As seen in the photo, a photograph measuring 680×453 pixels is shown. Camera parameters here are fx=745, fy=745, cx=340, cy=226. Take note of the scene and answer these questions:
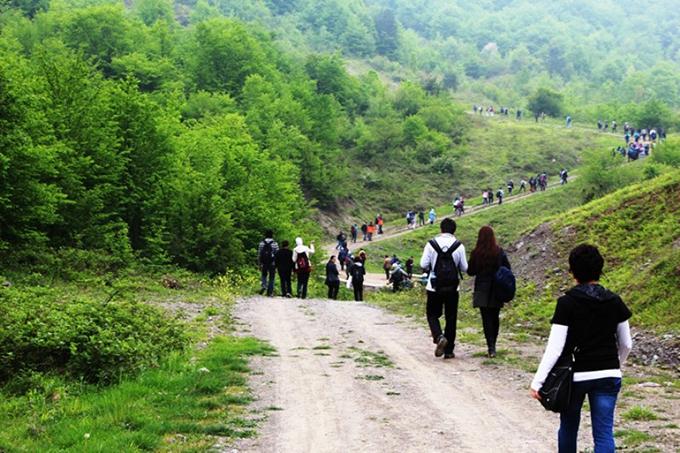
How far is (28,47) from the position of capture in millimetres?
79250

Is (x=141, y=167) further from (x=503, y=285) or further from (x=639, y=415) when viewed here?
Result: (x=639, y=415)

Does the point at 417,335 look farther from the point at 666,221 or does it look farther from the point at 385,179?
the point at 385,179

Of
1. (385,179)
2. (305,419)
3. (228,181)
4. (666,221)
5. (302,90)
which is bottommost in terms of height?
(305,419)

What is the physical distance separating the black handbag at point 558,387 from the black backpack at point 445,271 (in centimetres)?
588

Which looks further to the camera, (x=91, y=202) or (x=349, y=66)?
(x=349, y=66)

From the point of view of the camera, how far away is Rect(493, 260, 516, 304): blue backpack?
11.0 meters

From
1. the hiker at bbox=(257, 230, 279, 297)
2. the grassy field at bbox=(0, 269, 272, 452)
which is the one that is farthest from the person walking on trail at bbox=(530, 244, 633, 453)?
the hiker at bbox=(257, 230, 279, 297)

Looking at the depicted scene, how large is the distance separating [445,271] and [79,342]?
17.2ft

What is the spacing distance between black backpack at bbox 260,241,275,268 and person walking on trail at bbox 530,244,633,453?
17584mm

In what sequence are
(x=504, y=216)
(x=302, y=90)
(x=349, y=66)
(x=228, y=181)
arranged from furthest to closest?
1. (x=349, y=66)
2. (x=302, y=90)
3. (x=504, y=216)
4. (x=228, y=181)

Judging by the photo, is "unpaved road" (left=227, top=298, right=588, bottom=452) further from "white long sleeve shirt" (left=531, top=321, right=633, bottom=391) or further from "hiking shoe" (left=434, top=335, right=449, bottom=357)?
"white long sleeve shirt" (left=531, top=321, right=633, bottom=391)

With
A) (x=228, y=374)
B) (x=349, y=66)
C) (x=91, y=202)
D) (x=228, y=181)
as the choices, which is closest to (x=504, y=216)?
(x=228, y=181)

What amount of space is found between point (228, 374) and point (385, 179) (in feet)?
225

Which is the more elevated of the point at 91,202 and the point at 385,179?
the point at 385,179
